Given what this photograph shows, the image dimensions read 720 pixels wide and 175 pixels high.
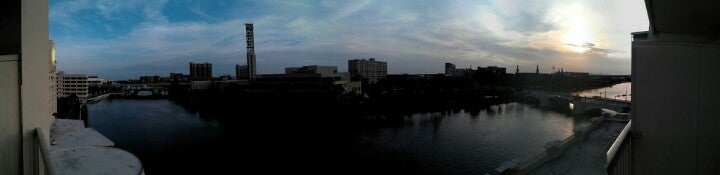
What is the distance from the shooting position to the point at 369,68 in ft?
166

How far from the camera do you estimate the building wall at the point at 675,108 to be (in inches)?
33.7

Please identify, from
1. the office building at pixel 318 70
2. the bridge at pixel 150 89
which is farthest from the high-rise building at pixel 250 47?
the bridge at pixel 150 89

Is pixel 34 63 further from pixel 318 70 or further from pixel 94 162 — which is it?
pixel 318 70

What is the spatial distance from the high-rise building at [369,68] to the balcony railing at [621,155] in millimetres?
44912

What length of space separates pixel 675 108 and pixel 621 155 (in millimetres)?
188

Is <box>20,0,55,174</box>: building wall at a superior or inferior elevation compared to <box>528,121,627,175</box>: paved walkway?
superior

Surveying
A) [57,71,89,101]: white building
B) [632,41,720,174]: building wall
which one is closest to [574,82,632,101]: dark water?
[632,41,720,174]: building wall

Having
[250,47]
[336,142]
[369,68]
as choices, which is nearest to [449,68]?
[369,68]

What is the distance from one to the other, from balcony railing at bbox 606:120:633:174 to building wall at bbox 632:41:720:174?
1.3 inches

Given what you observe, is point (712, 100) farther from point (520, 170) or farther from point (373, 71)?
Result: point (373, 71)

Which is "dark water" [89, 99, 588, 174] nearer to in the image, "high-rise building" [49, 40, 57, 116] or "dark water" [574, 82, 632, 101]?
"high-rise building" [49, 40, 57, 116]

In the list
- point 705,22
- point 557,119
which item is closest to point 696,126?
point 705,22

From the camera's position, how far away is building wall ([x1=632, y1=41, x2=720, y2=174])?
0.85 m

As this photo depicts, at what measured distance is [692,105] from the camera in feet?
3.09
